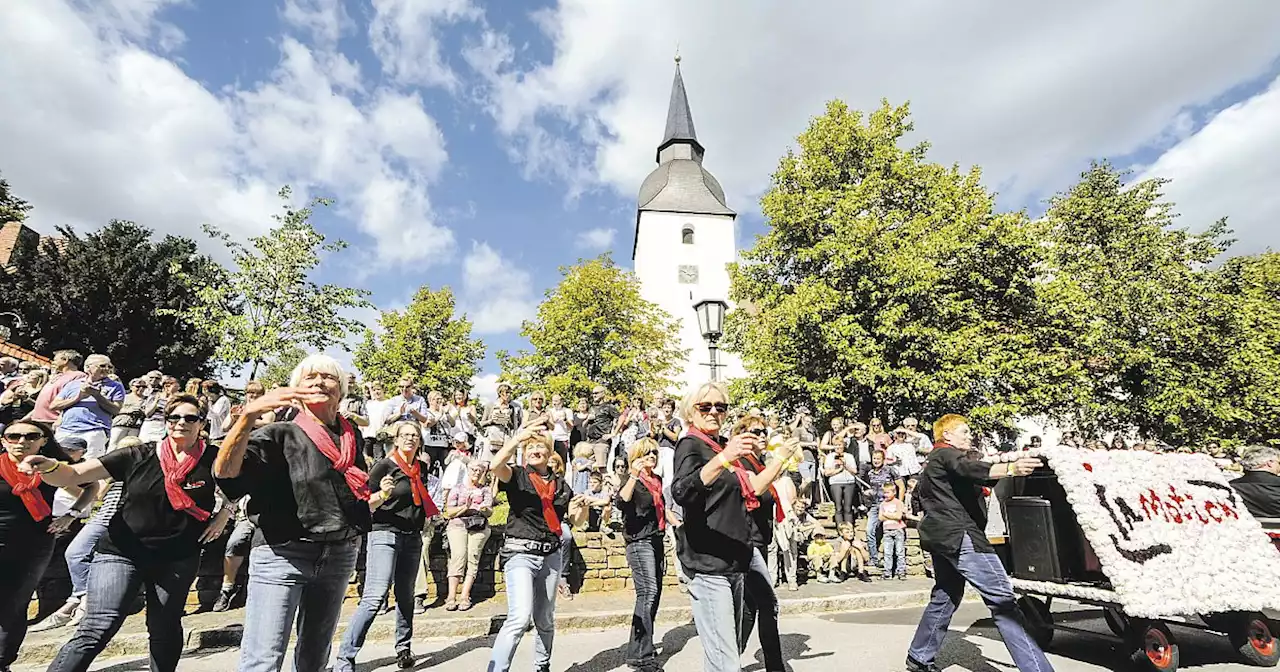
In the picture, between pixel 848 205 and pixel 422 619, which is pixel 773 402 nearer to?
pixel 848 205

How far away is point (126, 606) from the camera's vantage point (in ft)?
11.6

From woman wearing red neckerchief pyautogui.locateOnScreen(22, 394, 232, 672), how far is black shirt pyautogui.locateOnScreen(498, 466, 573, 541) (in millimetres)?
1782

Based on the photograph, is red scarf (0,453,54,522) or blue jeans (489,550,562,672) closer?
blue jeans (489,550,562,672)

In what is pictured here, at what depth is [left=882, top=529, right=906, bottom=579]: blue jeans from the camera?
9469mm

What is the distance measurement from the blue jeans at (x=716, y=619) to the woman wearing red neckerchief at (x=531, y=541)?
118 centimetres

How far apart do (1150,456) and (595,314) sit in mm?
25164

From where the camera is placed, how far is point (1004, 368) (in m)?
17.6

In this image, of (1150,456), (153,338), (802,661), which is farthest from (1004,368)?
(153,338)

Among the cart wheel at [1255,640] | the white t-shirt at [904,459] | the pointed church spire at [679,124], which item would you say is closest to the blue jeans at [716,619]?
the cart wheel at [1255,640]

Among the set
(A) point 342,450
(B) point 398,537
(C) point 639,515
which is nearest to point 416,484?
(B) point 398,537

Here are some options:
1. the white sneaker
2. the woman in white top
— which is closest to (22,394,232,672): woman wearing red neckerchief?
the white sneaker

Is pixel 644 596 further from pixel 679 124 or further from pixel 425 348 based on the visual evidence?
pixel 679 124

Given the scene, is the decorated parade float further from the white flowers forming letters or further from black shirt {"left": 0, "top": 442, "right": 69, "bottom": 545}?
black shirt {"left": 0, "top": 442, "right": 69, "bottom": 545}

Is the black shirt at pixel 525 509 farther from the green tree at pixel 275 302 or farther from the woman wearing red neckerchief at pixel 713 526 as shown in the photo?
the green tree at pixel 275 302
